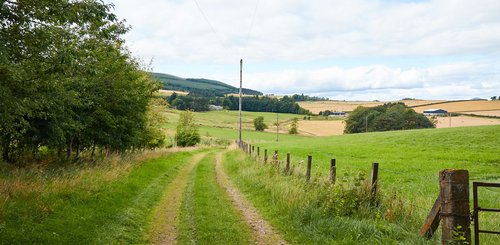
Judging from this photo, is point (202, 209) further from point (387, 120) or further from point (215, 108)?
point (215, 108)

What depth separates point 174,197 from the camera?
15633mm

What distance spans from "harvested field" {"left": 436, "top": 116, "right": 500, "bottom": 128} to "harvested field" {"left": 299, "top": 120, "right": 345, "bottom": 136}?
2949 centimetres

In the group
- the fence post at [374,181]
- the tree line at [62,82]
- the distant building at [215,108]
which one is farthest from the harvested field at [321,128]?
the fence post at [374,181]

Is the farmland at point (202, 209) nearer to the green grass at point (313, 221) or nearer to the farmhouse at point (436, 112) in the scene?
the green grass at point (313, 221)

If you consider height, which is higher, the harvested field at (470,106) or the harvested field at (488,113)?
the harvested field at (470,106)

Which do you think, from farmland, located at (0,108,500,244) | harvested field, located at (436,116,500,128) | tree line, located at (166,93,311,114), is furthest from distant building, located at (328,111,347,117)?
farmland, located at (0,108,500,244)

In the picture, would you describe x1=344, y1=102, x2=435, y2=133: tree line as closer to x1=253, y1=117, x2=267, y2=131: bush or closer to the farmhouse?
the farmhouse

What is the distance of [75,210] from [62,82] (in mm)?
4981

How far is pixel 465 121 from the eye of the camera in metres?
101

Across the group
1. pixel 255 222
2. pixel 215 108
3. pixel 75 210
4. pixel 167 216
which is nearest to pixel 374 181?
pixel 255 222

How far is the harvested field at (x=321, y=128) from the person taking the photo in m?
119

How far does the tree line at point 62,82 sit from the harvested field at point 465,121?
295 ft

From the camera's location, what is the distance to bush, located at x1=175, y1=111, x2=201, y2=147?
79312 millimetres

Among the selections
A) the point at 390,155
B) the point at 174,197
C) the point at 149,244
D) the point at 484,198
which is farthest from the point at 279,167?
the point at 390,155
